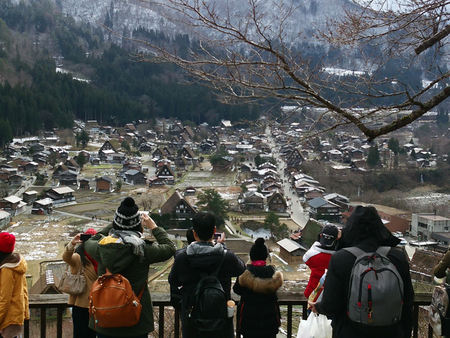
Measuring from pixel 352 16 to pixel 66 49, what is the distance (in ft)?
181

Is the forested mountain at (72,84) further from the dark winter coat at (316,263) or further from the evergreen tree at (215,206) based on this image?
the dark winter coat at (316,263)

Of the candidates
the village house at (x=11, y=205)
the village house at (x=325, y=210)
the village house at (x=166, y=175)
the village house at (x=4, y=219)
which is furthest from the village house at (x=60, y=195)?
the village house at (x=325, y=210)

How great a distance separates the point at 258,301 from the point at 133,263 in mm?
501

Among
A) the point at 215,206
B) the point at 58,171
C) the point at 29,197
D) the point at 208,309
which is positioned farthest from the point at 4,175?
the point at 208,309

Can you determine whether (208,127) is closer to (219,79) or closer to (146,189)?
(146,189)

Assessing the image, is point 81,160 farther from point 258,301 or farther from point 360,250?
point 360,250

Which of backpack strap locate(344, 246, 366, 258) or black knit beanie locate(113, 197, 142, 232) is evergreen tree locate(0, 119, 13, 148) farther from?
backpack strap locate(344, 246, 366, 258)

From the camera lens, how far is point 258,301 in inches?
62.4

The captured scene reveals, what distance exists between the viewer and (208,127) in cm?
3772

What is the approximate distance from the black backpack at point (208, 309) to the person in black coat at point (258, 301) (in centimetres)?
18

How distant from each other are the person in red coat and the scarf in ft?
2.33

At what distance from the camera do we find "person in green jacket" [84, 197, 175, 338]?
4.69 ft

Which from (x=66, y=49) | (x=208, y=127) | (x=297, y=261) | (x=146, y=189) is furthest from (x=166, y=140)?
(x=66, y=49)

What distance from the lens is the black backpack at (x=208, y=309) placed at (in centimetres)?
139
